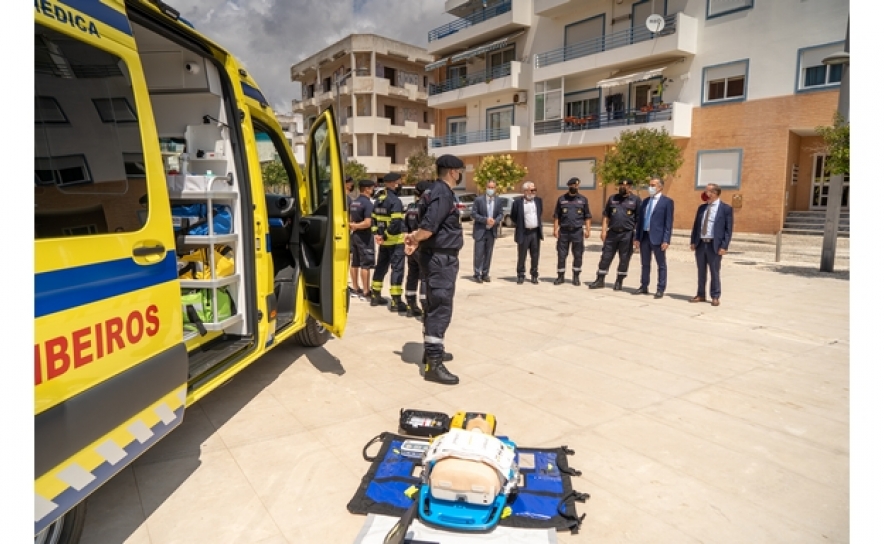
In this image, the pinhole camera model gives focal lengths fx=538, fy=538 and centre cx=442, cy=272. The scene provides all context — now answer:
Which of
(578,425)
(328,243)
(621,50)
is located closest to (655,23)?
(621,50)

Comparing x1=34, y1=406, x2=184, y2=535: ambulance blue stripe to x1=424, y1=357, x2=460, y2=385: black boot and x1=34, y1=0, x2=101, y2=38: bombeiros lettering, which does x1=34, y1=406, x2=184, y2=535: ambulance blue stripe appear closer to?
x1=34, y1=0, x2=101, y2=38: bombeiros lettering

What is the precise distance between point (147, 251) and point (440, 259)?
2.50m

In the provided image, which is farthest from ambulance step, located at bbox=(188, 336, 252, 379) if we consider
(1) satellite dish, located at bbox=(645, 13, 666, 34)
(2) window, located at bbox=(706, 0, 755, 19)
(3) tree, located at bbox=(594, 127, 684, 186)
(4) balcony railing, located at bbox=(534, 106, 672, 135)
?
(2) window, located at bbox=(706, 0, 755, 19)

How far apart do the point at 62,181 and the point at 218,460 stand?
188 cm

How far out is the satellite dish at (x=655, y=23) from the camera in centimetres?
2145

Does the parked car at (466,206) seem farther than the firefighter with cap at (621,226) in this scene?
Yes

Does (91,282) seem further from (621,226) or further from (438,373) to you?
(621,226)

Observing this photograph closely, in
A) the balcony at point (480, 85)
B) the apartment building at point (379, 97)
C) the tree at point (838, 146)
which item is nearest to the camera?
the tree at point (838, 146)

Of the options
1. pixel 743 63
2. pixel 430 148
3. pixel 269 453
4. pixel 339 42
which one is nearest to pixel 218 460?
pixel 269 453

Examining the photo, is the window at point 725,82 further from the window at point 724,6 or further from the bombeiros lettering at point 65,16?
the bombeiros lettering at point 65,16

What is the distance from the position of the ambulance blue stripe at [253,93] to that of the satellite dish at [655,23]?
832 inches

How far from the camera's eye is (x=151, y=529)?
264 centimetres

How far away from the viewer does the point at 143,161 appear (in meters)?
2.77

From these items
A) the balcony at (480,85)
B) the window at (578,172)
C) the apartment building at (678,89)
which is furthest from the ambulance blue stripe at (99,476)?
the balcony at (480,85)
